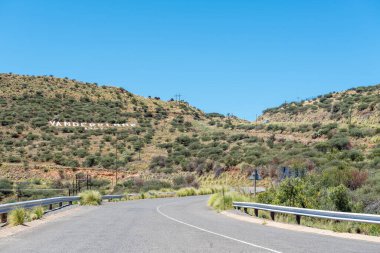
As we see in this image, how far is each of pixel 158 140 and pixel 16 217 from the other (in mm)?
66623

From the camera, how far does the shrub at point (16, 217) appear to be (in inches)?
722

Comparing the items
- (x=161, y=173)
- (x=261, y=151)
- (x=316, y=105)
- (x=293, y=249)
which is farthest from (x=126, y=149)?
(x=293, y=249)

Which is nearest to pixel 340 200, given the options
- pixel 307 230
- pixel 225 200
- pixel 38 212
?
pixel 307 230

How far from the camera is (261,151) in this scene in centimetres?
6656

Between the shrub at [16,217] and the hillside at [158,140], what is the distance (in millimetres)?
16722

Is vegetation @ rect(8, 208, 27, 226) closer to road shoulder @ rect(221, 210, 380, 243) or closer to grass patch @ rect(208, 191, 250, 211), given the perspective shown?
road shoulder @ rect(221, 210, 380, 243)

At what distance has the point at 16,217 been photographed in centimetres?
1845

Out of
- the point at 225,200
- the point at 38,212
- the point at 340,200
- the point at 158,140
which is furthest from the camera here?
the point at 158,140

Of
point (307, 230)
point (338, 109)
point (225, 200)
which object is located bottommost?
point (307, 230)

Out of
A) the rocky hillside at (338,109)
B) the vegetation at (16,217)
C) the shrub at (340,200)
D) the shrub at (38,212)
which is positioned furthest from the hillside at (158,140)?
the vegetation at (16,217)

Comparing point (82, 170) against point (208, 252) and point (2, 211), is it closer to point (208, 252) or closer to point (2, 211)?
point (2, 211)

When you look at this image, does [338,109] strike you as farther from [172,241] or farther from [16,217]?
[172,241]

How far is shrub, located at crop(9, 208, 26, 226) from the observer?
18.3m

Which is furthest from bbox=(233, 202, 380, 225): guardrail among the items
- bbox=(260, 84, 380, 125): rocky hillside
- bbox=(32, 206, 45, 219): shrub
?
bbox=(260, 84, 380, 125): rocky hillside
